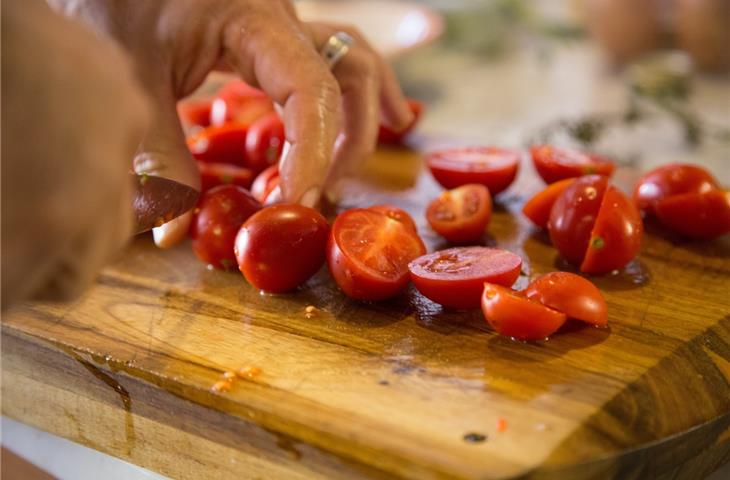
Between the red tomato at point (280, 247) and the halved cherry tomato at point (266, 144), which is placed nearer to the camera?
the red tomato at point (280, 247)

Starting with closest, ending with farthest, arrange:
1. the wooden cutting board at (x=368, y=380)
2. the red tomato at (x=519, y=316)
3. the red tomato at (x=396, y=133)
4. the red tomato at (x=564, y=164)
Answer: the wooden cutting board at (x=368, y=380), the red tomato at (x=519, y=316), the red tomato at (x=564, y=164), the red tomato at (x=396, y=133)

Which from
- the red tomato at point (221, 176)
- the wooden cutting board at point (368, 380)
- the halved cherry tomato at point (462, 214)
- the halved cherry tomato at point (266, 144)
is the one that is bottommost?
the wooden cutting board at point (368, 380)

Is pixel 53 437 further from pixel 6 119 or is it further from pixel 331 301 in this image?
pixel 6 119

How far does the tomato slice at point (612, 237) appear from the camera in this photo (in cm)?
139

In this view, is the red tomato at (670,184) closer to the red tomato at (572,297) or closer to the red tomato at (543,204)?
the red tomato at (543,204)

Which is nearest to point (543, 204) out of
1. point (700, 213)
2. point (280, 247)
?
point (700, 213)

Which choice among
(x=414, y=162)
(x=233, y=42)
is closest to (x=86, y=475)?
(x=233, y=42)

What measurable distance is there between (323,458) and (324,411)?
59 millimetres

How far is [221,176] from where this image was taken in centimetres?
173

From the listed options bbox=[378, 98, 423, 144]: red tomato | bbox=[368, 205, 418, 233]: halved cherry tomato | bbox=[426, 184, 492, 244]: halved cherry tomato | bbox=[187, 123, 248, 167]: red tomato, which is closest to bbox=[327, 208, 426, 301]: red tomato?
bbox=[368, 205, 418, 233]: halved cherry tomato

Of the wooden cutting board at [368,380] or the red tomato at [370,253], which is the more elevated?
the red tomato at [370,253]

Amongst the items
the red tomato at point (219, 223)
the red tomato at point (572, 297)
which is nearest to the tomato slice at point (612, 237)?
the red tomato at point (572, 297)

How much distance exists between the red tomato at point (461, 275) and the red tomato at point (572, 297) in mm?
53

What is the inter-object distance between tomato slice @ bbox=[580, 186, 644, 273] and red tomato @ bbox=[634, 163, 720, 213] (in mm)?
227
